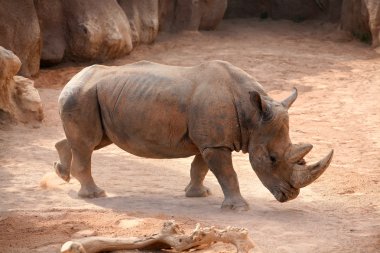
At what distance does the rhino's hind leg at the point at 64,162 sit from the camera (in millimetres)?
9188

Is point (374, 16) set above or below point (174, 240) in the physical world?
below

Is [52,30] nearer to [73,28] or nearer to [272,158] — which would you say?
[73,28]

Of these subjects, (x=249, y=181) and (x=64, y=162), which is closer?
(x=64, y=162)

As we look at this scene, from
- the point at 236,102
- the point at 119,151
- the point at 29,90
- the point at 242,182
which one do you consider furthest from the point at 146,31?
the point at 236,102

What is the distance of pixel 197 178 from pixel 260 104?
1.16 meters

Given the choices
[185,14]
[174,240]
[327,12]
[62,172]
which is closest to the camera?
[174,240]

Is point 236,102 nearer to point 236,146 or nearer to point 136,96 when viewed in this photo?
point 236,146

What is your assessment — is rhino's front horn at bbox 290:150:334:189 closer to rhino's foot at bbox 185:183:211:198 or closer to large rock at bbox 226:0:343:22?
rhino's foot at bbox 185:183:211:198

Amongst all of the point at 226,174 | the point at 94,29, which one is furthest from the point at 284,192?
the point at 94,29

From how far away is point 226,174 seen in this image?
8398 millimetres

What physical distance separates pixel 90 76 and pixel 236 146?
1.71m

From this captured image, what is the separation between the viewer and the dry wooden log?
21.0ft

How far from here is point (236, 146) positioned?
843cm

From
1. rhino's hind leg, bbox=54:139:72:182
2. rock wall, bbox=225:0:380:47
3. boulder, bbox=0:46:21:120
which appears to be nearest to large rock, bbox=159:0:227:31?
rock wall, bbox=225:0:380:47
